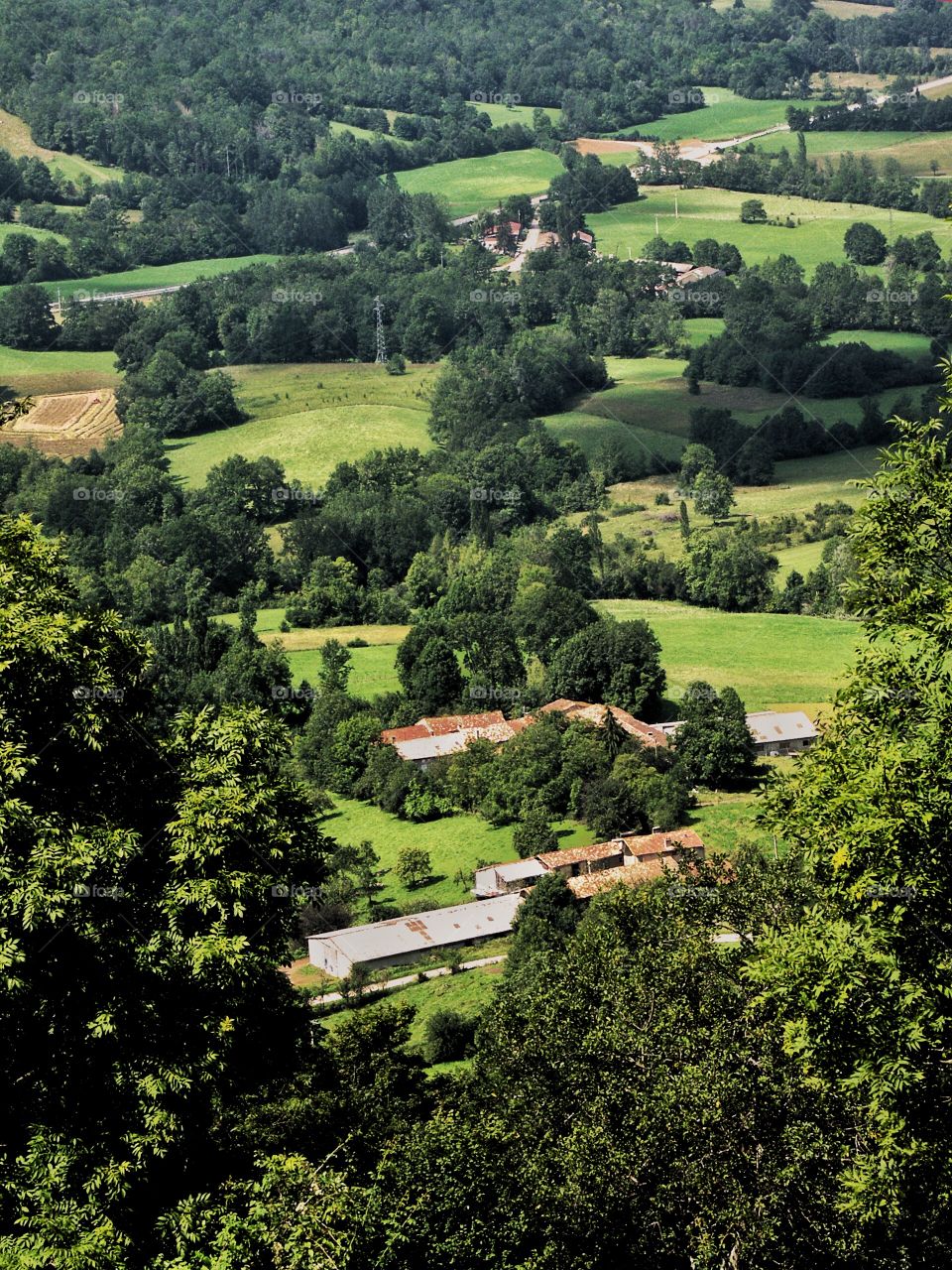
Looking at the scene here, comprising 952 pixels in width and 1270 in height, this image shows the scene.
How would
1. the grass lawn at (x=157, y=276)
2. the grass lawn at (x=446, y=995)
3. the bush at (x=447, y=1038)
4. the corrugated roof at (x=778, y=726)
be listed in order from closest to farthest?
1. the bush at (x=447, y=1038)
2. the grass lawn at (x=446, y=995)
3. the corrugated roof at (x=778, y=726)
4. the grass lawn at (x=157, y=276)

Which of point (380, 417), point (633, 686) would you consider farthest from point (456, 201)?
point (633, 686)

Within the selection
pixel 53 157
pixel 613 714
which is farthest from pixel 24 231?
pixel 613 714

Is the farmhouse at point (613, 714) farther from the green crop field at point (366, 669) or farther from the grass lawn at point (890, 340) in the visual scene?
the grass lawn at point (890, 340)

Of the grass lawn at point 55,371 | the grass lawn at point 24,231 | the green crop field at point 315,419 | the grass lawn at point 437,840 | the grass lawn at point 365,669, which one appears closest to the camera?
the grass lawn at point 437,840

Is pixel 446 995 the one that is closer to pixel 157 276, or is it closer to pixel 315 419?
pixel 315 419

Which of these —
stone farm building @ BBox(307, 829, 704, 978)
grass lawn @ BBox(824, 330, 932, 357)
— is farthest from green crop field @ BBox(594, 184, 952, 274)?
stone farm building @ BBox(307, 829, 704, 978)

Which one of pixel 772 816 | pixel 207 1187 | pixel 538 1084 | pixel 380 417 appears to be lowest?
pixel 380 417

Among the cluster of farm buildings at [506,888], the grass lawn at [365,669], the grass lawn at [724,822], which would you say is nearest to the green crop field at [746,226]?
the grass lawn at [365,669]

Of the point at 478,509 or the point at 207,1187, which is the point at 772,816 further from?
the point at 478,509
